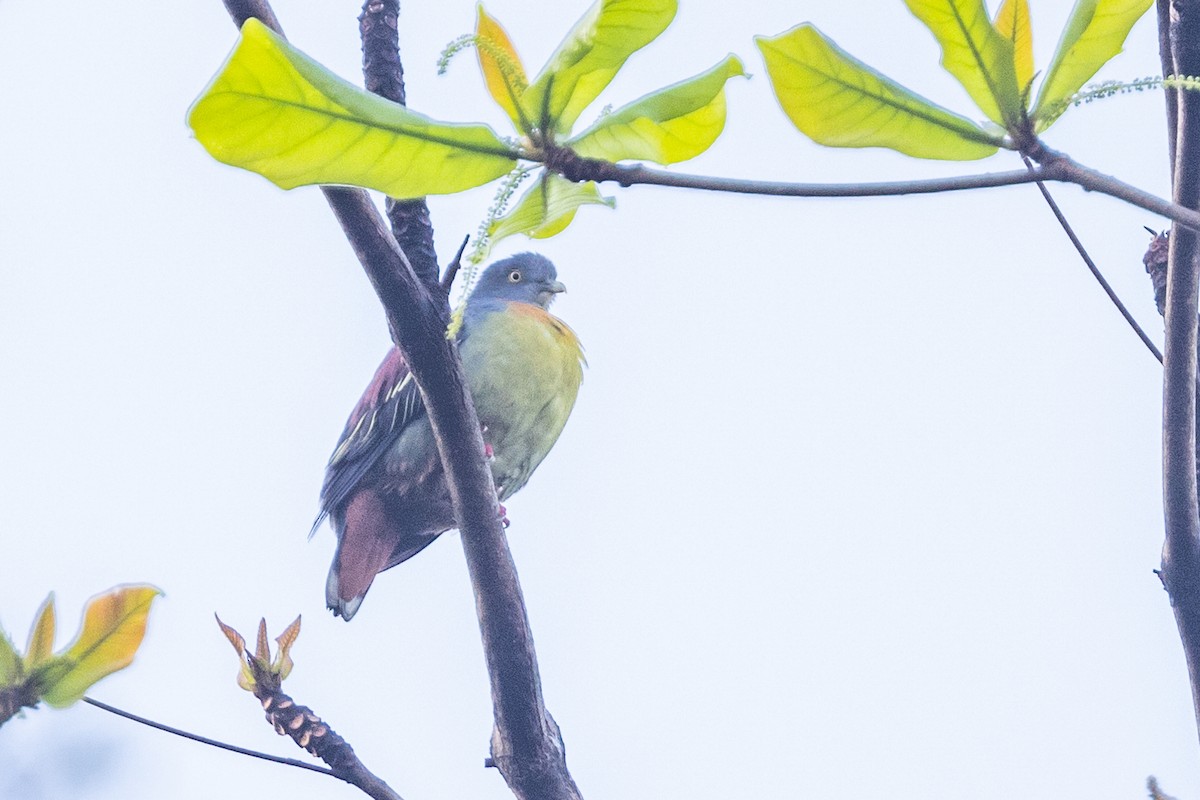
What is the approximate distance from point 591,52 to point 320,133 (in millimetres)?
291

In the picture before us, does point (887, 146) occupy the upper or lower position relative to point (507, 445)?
lower

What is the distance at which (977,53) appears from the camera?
4.51 feet

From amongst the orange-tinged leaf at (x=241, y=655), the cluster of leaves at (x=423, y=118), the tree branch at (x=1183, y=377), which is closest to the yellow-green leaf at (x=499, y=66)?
the cluster of leaves at (x=423, y=118)

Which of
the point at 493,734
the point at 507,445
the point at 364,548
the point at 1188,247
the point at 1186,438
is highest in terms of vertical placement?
the point at 507,445

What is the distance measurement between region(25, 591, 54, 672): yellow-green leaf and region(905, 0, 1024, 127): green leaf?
132 cm

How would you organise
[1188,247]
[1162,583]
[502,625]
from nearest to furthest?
[1188,247] → [1162,583] → [502,625]

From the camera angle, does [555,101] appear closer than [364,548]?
Yes

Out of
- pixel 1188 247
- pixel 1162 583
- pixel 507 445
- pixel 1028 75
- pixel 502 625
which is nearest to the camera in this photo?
pixel 1028 75

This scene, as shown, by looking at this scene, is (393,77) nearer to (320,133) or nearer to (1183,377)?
(320,133)

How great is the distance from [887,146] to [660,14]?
275 mm

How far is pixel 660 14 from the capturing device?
4.42 ft

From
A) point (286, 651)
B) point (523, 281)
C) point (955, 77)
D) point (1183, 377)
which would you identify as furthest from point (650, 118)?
point (523, 281)

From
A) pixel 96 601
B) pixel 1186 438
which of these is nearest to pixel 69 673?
pixel 96 601

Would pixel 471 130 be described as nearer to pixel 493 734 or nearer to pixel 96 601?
pixel 96 601
